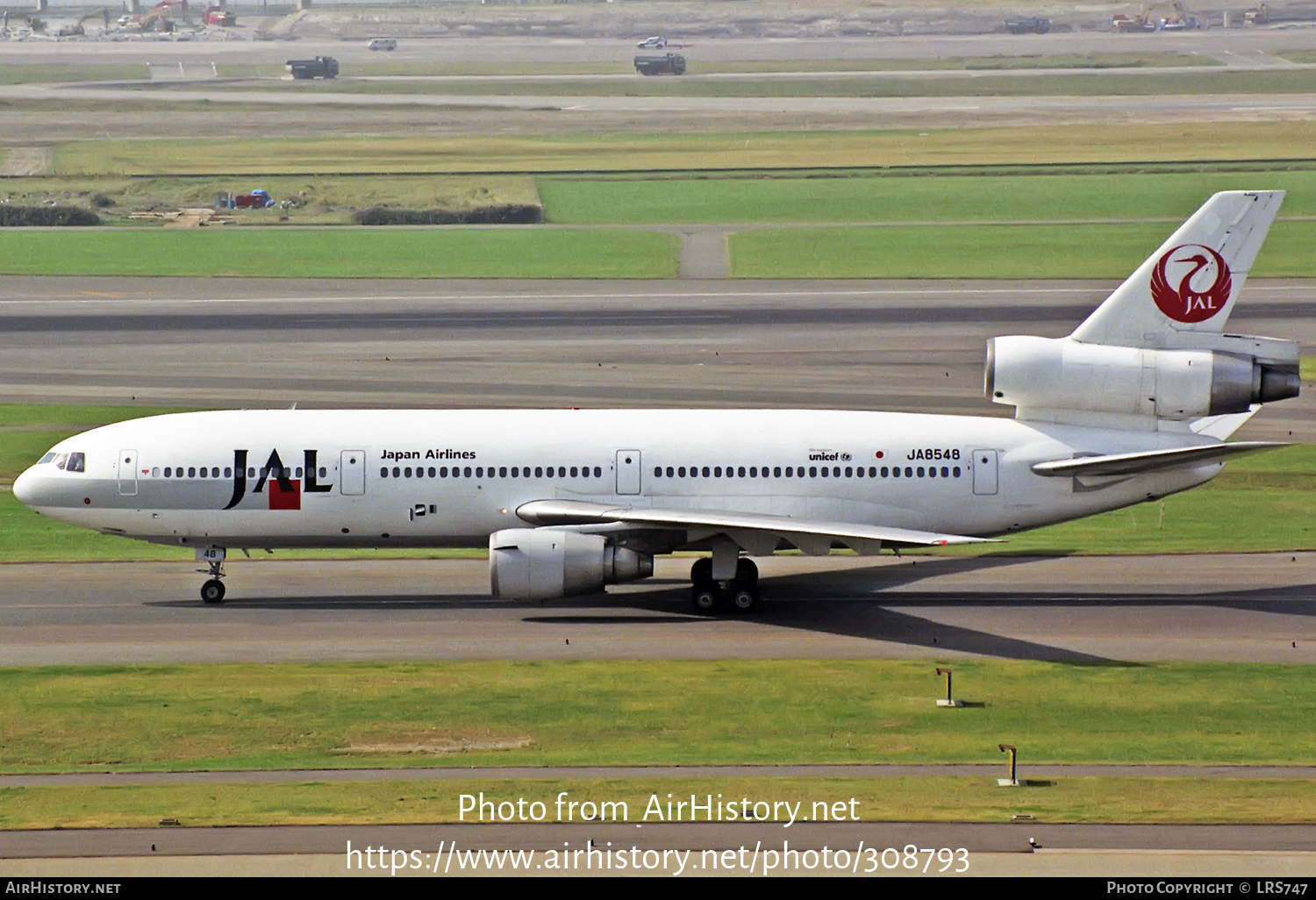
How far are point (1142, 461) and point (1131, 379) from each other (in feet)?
8.40

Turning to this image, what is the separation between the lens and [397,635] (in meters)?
41.1

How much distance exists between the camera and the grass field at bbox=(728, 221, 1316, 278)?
10025 cm

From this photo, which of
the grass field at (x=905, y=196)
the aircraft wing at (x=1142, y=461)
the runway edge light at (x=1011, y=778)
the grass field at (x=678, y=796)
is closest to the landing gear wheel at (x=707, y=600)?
the aircraft wing at (x=1142, y=461)

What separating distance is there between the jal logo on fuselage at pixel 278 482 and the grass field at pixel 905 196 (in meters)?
78.8

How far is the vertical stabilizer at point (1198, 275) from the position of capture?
143 ft

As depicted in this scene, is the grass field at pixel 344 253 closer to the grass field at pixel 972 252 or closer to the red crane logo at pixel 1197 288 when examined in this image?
the grass field at pixel 972 252

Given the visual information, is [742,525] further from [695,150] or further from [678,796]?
[695,150]

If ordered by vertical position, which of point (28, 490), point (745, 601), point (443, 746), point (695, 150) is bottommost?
point (443, 746)

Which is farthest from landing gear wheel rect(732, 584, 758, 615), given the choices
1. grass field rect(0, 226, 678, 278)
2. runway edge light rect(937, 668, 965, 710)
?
grass field rect(0, 226, 678, 278)

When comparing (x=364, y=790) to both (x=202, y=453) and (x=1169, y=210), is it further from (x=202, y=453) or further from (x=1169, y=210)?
(x=1169, y=210)

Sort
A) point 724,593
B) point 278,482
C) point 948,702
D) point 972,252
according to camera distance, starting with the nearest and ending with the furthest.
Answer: point 948,702 < point 724,593 < point 278,482 < point 972,252

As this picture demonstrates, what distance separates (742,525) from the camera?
4147cm

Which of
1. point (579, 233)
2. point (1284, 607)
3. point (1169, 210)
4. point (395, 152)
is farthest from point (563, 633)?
point (395, 152)

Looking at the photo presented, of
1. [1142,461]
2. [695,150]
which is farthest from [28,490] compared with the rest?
[695,150]
